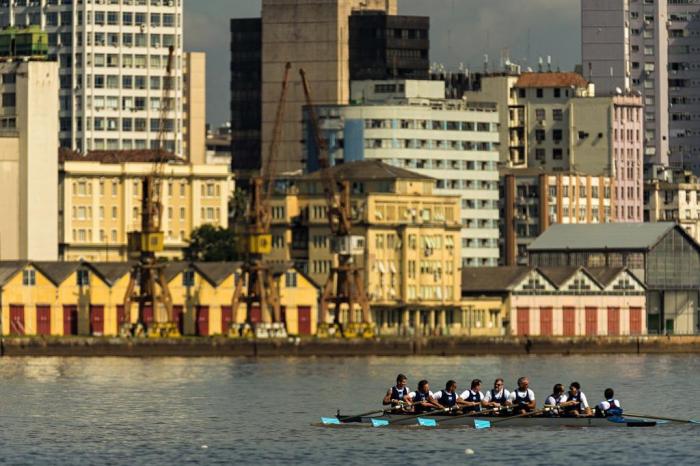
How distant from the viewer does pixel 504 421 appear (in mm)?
113250

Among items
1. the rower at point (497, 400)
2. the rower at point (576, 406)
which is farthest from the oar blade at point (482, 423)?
the rower at point (576, 406)

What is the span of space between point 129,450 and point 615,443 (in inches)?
856

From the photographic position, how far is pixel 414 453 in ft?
348

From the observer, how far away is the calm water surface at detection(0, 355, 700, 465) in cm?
10612

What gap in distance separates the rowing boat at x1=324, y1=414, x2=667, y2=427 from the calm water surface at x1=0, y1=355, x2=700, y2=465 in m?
0.51

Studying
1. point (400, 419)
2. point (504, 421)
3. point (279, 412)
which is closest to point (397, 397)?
point (400, 419)

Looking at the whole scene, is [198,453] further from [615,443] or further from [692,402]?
[692,402]

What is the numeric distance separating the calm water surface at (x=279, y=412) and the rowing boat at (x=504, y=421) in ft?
1.68

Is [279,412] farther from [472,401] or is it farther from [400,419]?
[472,401]

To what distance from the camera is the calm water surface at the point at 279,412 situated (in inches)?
4178

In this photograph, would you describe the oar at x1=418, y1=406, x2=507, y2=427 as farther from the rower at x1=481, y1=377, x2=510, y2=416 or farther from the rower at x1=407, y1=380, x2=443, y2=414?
the rower at x1=407, y1=380, x2=443, y2=414

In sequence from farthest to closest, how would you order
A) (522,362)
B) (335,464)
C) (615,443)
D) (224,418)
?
(522,362) < (224,418) < (615,443) < (335,464)

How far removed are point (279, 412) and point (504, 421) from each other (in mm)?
21190

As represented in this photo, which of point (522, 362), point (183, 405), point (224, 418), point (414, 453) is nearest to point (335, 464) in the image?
point (414, 453)
